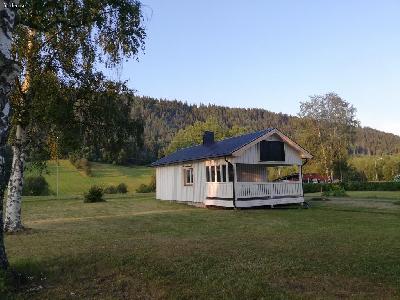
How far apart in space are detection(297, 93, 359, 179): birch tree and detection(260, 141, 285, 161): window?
3911cm

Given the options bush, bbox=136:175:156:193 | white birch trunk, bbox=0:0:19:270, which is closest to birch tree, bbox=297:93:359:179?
bush, bbox=136:175:156:193

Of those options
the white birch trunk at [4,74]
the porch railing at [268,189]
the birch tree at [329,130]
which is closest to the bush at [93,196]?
the porch railing at [268,189]

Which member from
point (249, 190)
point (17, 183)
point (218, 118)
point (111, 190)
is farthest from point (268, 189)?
point (218, 118)

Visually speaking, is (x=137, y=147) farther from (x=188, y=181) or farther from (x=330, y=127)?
(x=330, y=127)

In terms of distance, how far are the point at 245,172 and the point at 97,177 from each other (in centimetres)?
5204

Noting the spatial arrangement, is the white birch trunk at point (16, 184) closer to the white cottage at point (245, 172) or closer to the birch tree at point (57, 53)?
the birch tree at point (57, 53)

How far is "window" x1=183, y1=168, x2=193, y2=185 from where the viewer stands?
30.4m

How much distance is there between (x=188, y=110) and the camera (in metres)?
148

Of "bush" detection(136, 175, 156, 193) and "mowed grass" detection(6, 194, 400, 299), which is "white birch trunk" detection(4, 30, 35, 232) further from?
"bush" detection(136, 175, 156, 193)

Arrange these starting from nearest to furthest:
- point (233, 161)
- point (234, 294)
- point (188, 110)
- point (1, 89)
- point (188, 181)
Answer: point (234, 294) < point (1, 89) < point (233, 161) < point (188, 181) < point (188, 110)

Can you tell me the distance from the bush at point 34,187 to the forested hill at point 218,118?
2431 inches

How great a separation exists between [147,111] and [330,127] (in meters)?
82.4

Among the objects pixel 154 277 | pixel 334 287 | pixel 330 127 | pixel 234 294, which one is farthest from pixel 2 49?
pixel 330 127

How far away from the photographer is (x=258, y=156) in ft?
87.4
